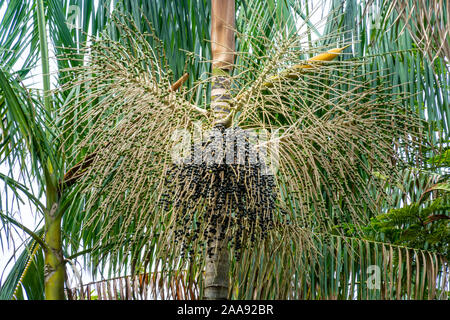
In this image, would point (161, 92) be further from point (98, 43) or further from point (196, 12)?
point (196, 12)

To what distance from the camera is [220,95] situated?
229 centimetres

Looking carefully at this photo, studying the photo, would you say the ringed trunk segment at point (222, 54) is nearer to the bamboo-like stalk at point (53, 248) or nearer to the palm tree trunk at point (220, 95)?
the palm tree trunk at point (220, 95)

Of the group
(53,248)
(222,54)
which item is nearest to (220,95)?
(222,54)

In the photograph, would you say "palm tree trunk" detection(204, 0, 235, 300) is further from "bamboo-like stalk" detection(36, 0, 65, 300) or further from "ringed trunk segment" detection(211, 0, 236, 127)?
"bamboo-like stalk" detection(36, 0, 65, 300)

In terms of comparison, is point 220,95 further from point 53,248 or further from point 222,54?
point 53,248

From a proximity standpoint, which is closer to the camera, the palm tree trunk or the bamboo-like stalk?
the palm tree trunk

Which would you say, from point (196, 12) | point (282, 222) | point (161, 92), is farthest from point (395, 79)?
point (161, 92)

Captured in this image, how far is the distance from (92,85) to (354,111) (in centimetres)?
106

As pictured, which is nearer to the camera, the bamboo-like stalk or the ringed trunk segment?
the ringed trunk segment

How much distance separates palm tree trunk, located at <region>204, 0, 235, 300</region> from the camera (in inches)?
87.4

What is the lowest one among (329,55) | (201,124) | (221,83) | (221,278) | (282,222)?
(221,278)

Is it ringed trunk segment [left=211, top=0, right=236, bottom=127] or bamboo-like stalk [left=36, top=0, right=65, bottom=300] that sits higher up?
ringed trunk segment [left=211, top=0, right=236, bottom=127]

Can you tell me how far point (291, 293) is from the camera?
3.00m

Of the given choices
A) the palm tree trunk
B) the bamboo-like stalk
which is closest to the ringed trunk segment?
the palm tree trunk
